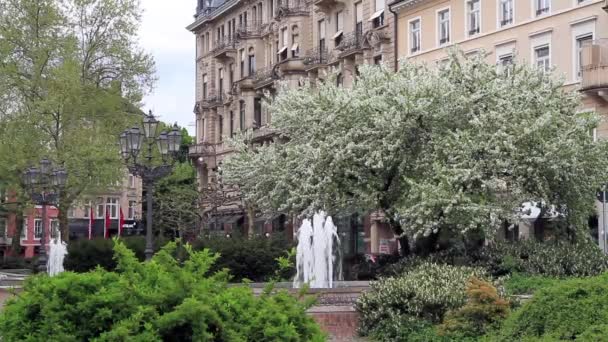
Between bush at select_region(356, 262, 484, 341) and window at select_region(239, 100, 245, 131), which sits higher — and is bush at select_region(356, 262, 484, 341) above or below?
below

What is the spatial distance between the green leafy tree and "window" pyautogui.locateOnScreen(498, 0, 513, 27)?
16494 millimetres

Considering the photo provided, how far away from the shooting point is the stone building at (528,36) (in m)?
35.2

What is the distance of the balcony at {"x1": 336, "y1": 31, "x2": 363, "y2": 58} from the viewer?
5138cm

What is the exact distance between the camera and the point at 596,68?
3484 centimetres

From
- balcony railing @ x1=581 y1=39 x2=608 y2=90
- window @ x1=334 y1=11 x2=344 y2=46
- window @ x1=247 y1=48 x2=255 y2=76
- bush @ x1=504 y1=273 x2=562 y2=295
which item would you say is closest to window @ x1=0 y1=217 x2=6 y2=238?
window @ x1=247 y1=48 x2=255 y2=76

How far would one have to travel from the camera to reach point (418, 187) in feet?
82.7

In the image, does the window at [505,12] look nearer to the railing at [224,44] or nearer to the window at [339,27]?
the window at [339,27]

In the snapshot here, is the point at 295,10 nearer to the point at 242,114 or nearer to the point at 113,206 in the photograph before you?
the point at 242,114

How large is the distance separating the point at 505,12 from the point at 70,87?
18.4 m

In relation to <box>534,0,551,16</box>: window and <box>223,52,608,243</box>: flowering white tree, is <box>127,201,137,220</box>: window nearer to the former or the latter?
<box>534,0,551,16</box>: window

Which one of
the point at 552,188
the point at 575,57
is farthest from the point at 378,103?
the point at 575,57

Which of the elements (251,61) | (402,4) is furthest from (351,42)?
(251,61)

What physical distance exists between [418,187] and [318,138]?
4480mm

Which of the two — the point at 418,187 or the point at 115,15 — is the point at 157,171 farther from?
the point at 115,15
